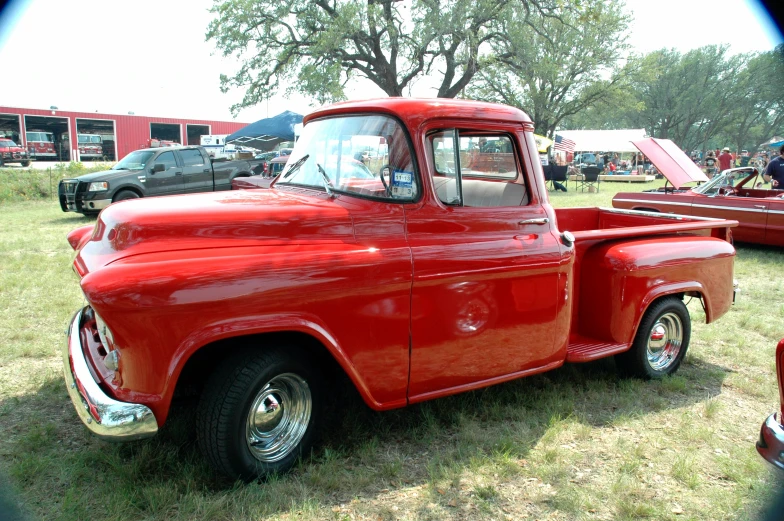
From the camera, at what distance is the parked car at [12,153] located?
30.7m

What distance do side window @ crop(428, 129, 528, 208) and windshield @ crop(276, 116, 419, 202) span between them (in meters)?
0.19

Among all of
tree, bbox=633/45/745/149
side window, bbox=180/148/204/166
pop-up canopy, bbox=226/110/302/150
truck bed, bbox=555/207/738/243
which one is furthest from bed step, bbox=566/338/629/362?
tree, bbox=633/45/745/149

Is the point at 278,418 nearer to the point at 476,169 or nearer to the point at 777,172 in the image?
the point at 476,169

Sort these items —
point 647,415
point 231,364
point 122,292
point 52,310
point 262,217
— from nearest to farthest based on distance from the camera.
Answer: point 122,292 → point 231,364 → point 262,217 → point 647,415 → point 52,310

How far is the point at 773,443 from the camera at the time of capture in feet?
7.66

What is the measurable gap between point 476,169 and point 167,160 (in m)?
11.8

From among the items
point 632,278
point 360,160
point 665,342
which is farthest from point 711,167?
point 360,160

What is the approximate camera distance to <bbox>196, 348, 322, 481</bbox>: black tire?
2.61 meters

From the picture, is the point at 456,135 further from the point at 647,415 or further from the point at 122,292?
the point at 647,415

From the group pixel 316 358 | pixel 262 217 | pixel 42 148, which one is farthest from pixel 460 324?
pixel 42 148

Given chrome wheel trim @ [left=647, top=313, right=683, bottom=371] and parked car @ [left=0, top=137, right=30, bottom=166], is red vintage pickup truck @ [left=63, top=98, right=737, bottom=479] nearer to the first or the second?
chrome wheel trim @ [left=647, top=313, right=683, bottom=371]

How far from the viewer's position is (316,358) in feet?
9.80

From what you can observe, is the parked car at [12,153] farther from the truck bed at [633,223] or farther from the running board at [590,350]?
the running board at [590,350]

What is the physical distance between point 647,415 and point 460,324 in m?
1.62
